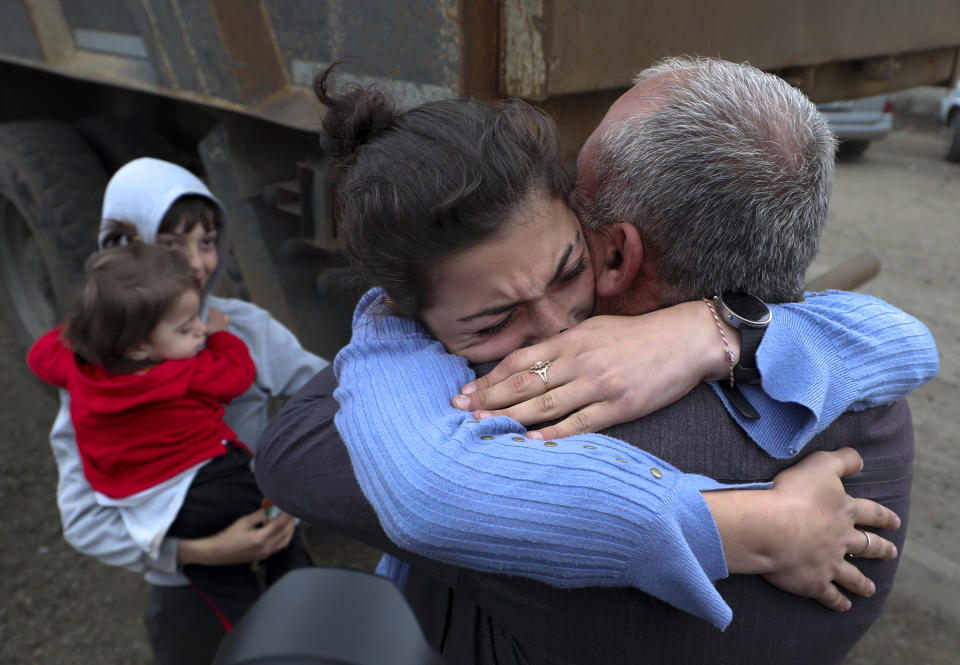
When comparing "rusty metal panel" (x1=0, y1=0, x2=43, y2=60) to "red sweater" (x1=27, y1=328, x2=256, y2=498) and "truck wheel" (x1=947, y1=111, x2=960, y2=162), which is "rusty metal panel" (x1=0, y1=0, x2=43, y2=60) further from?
"truck wheel" (x1=947, y1=111, x2=960, y2=162)

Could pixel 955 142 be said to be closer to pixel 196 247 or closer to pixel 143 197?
pixel 196 247

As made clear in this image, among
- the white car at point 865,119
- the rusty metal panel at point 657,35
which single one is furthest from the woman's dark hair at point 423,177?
the white car at point 865,119

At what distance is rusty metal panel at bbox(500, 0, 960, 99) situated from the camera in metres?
1.63

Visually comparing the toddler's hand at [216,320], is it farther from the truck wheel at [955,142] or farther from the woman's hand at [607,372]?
the truck wheel at [955,142]

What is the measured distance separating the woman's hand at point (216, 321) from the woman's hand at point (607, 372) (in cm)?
115

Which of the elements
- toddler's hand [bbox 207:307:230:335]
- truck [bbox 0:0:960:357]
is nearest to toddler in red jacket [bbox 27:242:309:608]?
toddler's hand [bbox 207:307:230:335]

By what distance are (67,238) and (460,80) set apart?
7.30ft

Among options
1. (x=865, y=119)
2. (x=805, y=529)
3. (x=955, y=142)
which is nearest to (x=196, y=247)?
(x=805, y=529)

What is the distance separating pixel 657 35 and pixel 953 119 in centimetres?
1011

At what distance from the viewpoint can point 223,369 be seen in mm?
1830

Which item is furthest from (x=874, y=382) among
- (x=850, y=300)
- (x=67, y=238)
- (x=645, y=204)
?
(x=67, y=238)

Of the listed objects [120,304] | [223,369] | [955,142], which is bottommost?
[955,142]

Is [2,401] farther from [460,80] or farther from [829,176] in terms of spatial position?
[829,176]

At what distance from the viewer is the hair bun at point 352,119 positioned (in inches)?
41.9
